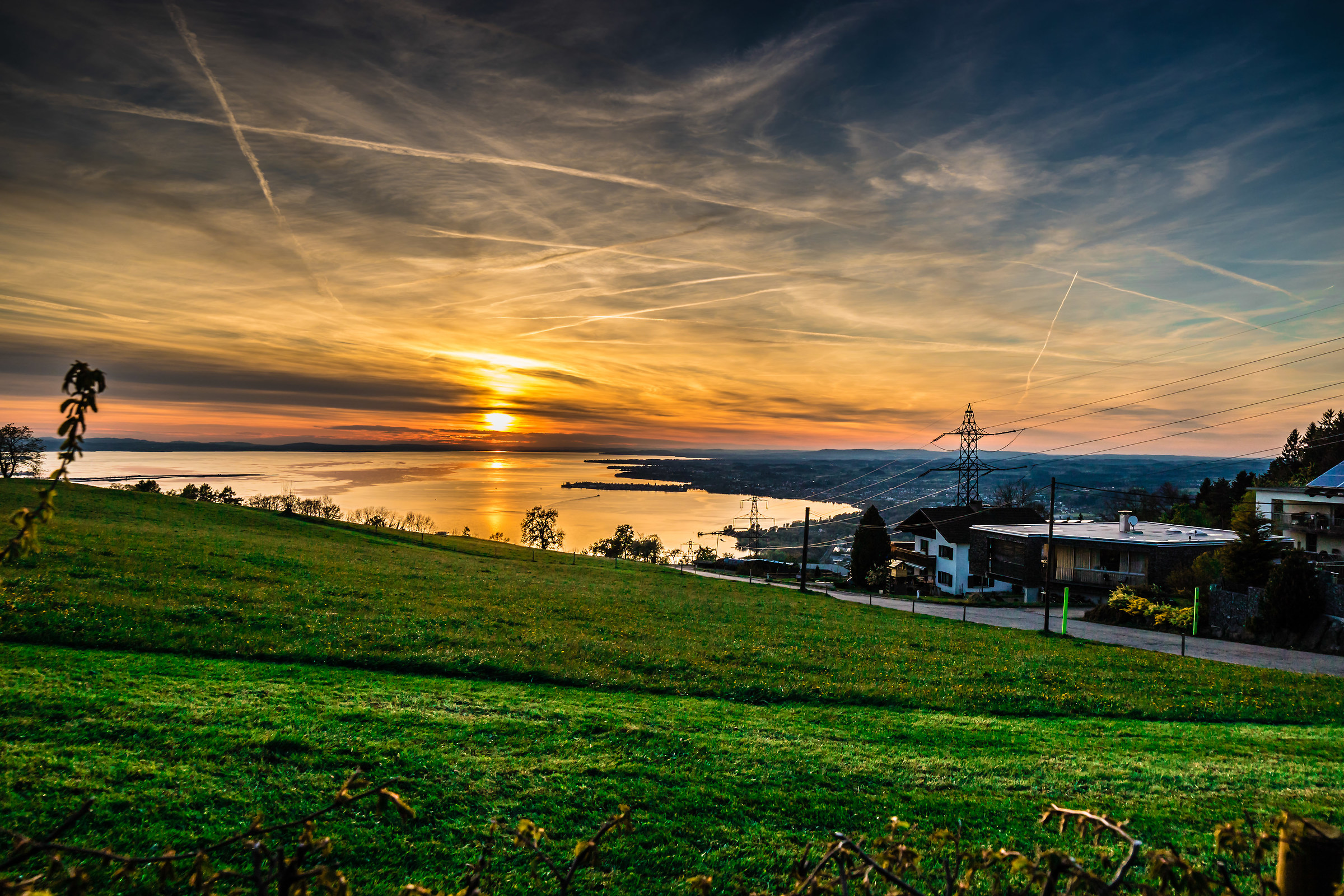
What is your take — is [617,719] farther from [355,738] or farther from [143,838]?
[143,838]

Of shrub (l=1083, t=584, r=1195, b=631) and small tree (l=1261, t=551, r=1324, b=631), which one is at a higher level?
small tree (l=1261, t=551, r=1324, b=631)

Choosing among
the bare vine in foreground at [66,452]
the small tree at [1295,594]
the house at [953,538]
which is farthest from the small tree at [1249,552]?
the bare vine in foreground at [66,452]

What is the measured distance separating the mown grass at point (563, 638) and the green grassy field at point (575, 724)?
4.1 inches

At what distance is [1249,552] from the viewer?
2769 centimetres

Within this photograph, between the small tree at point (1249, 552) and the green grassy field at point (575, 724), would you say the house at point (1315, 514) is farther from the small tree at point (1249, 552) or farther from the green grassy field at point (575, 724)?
the green grassy field at point (575, 724)

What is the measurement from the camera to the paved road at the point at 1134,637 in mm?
21531

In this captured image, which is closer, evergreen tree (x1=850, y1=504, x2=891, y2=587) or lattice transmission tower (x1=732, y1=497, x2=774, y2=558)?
evergreen tree (x1=850, y1=504, x2=891, y2=587)

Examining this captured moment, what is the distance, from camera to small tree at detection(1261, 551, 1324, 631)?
80.4 feet

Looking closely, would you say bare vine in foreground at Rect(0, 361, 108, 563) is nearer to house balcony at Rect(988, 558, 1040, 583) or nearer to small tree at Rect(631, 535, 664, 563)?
house balcony at Rect(988, 558, 1040, 583)

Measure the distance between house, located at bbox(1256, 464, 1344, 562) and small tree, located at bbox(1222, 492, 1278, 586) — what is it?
12466 mm

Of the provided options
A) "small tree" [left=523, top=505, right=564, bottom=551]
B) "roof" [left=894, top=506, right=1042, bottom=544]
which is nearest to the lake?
"small tree" [left=523, top=505, right=564, bottom=551]

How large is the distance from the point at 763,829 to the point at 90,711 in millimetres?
7819

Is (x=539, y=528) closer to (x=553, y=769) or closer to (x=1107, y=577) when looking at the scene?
(x=1107, y=577)

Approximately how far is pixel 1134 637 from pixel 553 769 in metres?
29.3
